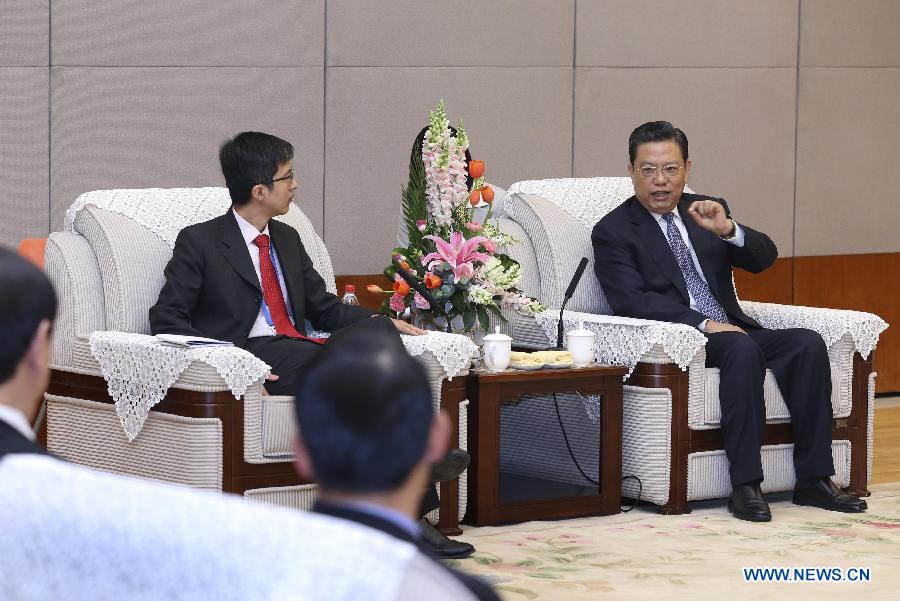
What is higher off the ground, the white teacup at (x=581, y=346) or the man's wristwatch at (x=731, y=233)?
the man's wristwatch at (x=731, y=233)

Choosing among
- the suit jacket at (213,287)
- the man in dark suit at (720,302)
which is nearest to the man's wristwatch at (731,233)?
the man in dark suit at (720,302)

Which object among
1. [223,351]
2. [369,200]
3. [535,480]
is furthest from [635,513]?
[369,200]

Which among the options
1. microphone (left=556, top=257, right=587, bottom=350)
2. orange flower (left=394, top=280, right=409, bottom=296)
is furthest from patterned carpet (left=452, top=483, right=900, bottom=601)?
orange flower (left=394, top=280, right=409, bottom=296)

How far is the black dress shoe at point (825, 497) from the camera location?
5.03m

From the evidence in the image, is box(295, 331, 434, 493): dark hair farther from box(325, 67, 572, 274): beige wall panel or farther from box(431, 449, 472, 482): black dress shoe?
box(325, 67, 572, 274): beige wall panel

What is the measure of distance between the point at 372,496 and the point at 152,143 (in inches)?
188

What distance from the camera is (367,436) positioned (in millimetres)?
1233

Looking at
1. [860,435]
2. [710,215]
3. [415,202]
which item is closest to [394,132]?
[415,202]

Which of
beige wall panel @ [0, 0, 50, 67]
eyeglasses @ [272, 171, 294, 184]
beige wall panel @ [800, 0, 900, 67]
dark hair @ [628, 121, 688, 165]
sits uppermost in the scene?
beige wall panel @ [800, 0, 900, 67]

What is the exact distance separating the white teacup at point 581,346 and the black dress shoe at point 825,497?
2.87 feet

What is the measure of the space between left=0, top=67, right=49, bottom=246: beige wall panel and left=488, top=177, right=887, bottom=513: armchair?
1736 millimetres

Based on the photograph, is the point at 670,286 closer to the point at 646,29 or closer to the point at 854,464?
the point at 854,464

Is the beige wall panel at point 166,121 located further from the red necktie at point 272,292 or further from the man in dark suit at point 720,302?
the man in dark suit at point 720,302

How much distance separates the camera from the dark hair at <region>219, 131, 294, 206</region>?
4621 mm
